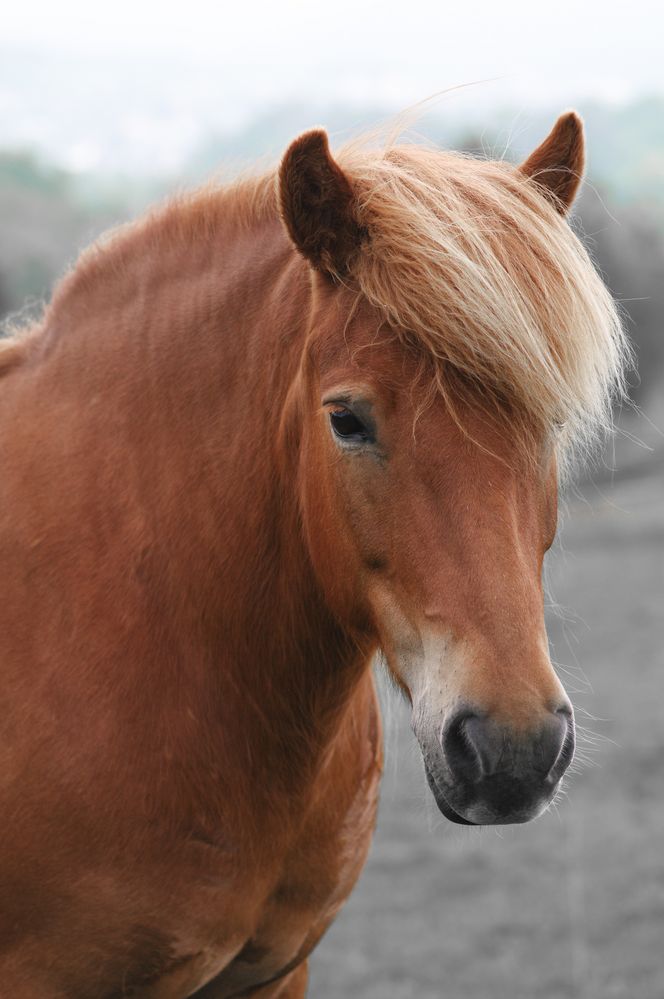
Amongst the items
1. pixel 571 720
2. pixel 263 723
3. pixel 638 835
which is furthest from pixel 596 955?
pixel 571 720

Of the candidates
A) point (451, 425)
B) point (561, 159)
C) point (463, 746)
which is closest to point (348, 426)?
point (451, 425)

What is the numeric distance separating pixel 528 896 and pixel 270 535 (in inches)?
205

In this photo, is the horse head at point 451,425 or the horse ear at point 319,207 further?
the horse ear at point 319,207

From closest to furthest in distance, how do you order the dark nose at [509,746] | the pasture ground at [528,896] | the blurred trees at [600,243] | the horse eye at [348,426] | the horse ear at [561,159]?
the dark nose at [509,746]
the horse eye at [348,426]
the horse ear at [561,159]
the pasture ground at [528,896]
the blurred trees at [600,243]

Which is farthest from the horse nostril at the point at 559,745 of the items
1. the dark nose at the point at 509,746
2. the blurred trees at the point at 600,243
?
the blurred trees at the point at 600,243

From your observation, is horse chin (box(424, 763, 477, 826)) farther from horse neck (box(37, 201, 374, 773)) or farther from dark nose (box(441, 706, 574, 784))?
horse neck (box(37, 201, 374, 773))

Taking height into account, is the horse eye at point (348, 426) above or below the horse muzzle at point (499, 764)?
above

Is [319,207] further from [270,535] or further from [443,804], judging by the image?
[443,804]

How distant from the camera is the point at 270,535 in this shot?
260 centimetres

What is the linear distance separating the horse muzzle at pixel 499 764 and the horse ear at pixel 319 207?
1.01 m

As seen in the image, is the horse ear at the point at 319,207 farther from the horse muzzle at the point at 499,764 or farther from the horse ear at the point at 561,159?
the horse muzzle at the point at 499,764

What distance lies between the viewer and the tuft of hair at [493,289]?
86.1 inches

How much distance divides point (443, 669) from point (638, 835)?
635cm

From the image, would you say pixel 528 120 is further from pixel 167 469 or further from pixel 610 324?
pixel 167 469
